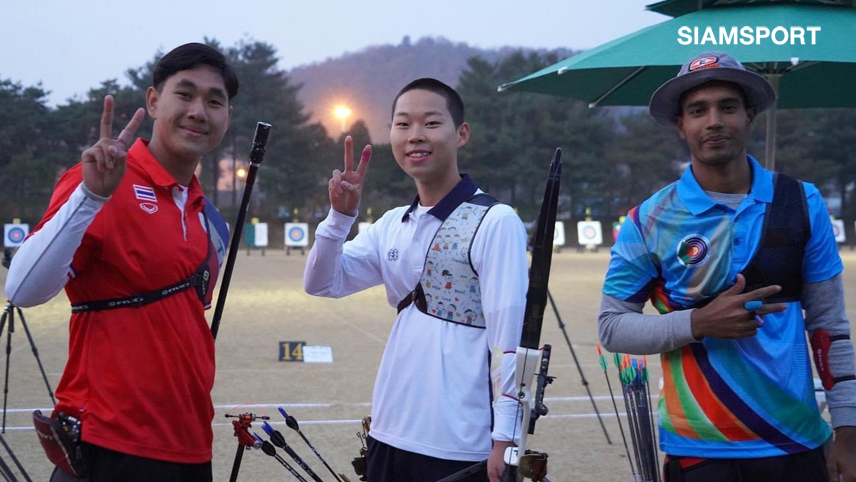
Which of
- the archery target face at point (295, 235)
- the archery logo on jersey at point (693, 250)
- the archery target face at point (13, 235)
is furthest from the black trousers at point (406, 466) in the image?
the archery target face at point (295, 235)

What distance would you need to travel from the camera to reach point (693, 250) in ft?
7.66

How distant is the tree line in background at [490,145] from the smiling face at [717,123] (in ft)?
145

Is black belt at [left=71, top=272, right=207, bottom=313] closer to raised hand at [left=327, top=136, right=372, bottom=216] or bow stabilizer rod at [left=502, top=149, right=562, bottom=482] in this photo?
raised hand at [left=327, top=136, right=372, bottom=216]

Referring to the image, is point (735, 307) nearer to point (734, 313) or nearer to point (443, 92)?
point (734, 313)

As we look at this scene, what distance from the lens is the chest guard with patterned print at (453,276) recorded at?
252 cm

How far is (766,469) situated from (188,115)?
5.71 ft

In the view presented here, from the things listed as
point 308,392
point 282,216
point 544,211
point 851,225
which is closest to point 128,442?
point 544,211

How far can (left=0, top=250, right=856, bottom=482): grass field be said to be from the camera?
5215 millimetres

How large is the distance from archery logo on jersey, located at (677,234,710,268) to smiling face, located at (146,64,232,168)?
127 centimetres

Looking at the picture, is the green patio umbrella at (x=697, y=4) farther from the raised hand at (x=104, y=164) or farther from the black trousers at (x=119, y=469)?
the black trousers at (x=119, y=469)

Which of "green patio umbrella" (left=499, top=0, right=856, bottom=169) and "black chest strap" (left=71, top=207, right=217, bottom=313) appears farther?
"green patio umbrella" (left=499, top=0, right=856, bottom=169)

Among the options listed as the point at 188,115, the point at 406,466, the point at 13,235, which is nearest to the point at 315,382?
the point at 406,466

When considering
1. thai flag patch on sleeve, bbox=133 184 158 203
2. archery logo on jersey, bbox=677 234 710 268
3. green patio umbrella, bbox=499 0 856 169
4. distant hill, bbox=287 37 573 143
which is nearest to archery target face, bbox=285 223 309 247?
green patio umbrella, bbox=499 0 856 169

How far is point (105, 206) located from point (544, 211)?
3.53 feet
